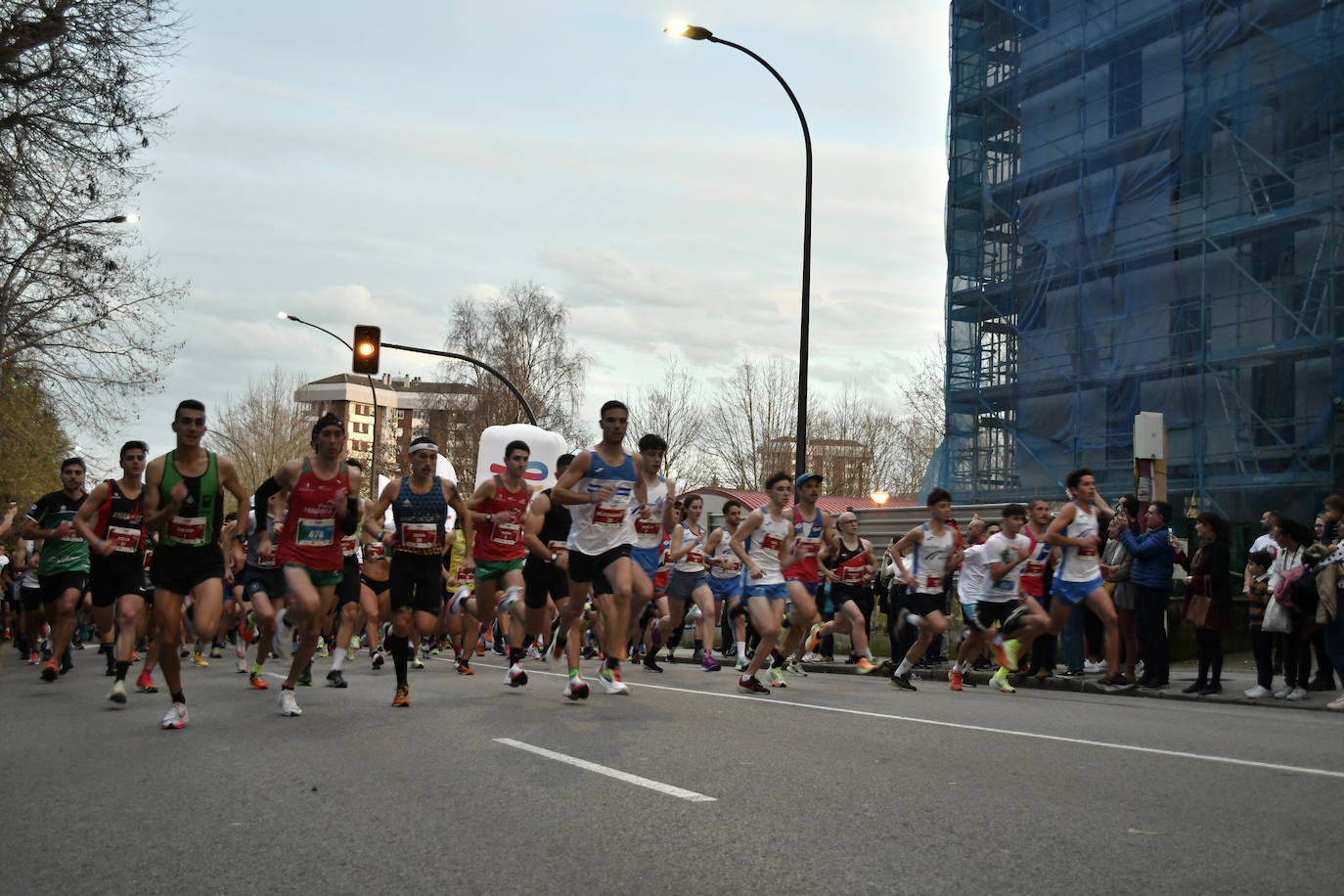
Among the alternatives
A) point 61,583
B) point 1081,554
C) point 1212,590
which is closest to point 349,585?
point 61,583

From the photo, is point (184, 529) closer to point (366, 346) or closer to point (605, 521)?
point (605, 521)

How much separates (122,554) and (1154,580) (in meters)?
10.1

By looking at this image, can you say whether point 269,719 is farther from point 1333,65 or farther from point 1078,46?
point 1078,46

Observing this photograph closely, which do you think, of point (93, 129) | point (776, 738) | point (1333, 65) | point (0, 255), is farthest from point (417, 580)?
point (1333, 65)

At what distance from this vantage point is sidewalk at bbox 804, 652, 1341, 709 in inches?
557

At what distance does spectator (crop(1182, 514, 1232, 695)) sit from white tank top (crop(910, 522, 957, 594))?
256 cm

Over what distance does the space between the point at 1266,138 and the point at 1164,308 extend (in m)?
3.97

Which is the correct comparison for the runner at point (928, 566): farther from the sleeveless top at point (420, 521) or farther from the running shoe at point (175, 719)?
the running shoe at point (175, 719)

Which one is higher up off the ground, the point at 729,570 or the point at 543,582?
the point at 729,570

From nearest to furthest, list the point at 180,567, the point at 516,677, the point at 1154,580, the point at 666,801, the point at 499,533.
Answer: the point at 666,801, the point at 180,567, the point at 516,677, the point at 499,533, the point at 1154,580

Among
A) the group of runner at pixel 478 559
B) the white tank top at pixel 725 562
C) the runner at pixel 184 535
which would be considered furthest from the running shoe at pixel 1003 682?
the runner at pixel 184 535

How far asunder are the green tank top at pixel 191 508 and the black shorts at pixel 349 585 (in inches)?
170

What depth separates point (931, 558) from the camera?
48.8 feet

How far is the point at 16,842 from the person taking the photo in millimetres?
5934
